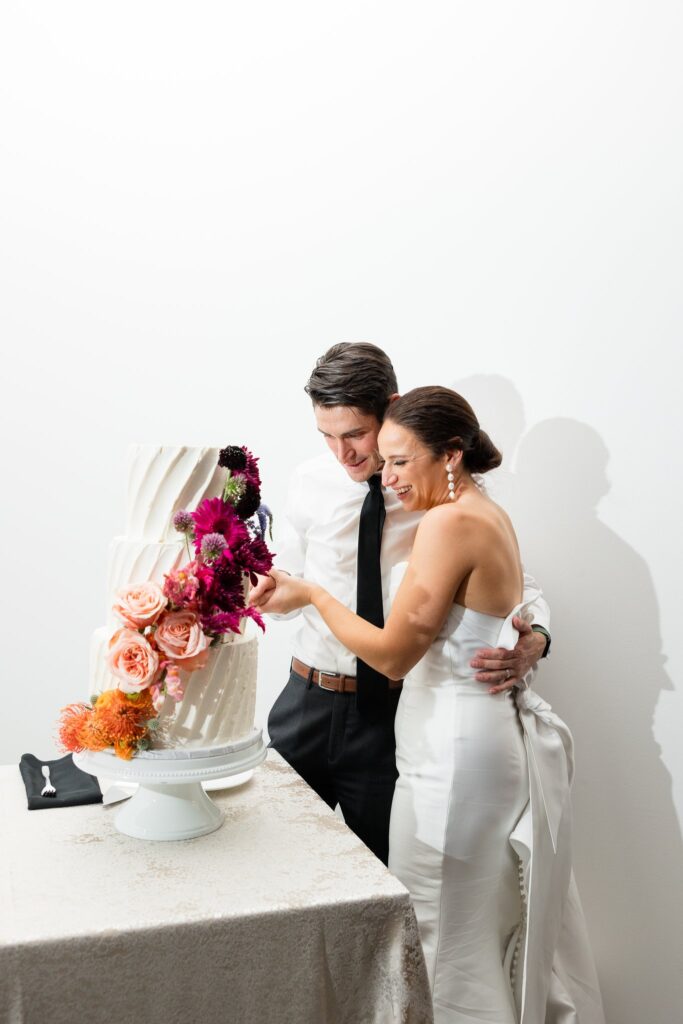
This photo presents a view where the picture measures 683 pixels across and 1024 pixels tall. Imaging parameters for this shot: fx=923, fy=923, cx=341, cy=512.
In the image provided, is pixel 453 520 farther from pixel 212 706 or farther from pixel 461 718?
pixel 212 706

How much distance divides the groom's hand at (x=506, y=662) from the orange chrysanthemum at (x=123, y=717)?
873 mm

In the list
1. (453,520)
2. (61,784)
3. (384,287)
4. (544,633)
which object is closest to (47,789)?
(61,784)

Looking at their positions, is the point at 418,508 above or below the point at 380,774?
above

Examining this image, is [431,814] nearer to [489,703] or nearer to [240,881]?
[489,703]

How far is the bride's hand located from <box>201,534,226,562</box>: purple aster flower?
0.53 meters

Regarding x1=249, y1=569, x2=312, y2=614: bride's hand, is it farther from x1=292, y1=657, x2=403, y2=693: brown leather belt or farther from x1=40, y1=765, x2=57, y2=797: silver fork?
x1=40, y1=765, x2=57, y2=797: silver fork

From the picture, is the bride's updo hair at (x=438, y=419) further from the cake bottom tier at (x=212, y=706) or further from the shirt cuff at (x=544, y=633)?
the cake bottom tier at (x=212, y=706)

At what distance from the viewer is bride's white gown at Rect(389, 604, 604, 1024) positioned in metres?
2.29

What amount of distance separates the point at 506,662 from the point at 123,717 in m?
1.00

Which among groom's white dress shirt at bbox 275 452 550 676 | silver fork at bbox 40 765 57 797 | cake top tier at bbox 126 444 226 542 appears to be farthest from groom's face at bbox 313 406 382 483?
silver fork at bbox 40 765 57 797

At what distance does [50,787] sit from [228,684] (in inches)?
22.0

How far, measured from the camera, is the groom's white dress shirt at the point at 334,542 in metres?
2.74

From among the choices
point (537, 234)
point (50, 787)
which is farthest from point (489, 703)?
point (537, 234)

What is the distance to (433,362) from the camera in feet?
11.3
